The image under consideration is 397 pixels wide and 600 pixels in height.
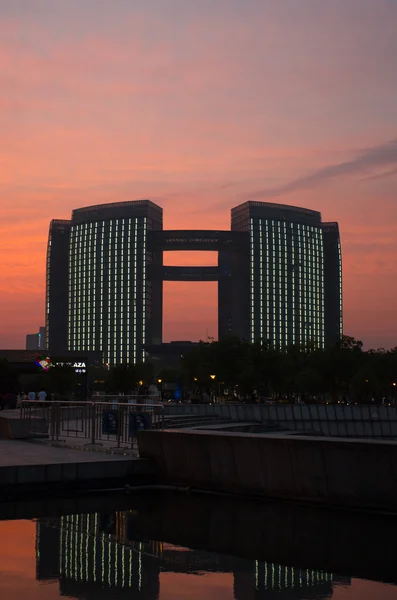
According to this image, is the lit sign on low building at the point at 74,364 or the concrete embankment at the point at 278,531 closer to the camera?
the concrete embankment at the point at 278,531

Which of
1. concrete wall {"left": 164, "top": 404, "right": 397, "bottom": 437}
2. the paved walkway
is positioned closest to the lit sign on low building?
concrete wall {"left": 164, "top": 404, "right": 397, "bottom": 437}

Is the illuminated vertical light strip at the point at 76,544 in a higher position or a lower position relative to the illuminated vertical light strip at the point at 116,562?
lower

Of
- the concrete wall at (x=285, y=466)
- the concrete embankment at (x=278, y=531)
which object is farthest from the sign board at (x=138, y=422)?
the concrete embankment at (x=278, y=531)

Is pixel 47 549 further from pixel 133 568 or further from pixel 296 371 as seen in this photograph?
pixel 296 371

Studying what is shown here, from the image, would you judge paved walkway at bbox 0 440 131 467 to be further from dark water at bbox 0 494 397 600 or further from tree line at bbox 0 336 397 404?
tree line at bbox 0 336 397 404

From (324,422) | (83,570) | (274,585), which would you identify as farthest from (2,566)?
Result: (324,422)

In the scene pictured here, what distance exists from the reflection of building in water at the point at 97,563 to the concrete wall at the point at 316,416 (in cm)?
2803

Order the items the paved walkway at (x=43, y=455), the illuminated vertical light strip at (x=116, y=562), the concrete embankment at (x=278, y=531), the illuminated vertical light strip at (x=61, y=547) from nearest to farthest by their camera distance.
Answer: the illuminated vertical light strip at (x=116, y=562) → the illuminated vertical light strip at (x=61, y=547) → the concrete embankment at (x=278, y=531) → the paved walkway at (x=43, y=455)

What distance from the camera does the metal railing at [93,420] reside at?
1981cm

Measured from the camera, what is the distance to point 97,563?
952 centimetres

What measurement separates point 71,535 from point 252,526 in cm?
254

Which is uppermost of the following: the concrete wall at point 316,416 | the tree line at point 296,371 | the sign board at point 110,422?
the tree line at point 296,371

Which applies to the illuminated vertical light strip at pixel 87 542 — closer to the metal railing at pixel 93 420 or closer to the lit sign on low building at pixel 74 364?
the metal railing at pixel 93 420

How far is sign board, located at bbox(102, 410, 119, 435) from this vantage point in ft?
68.1
